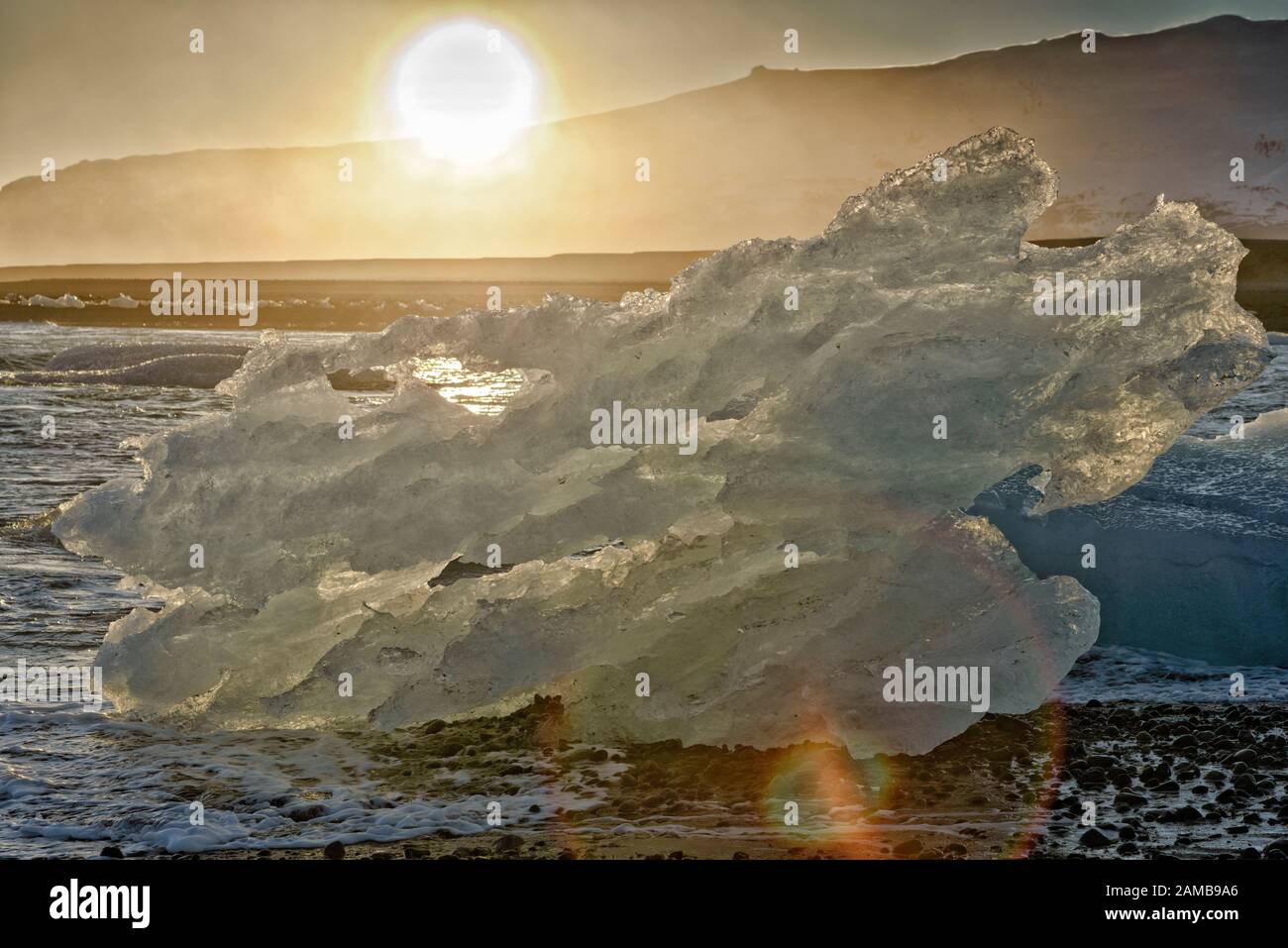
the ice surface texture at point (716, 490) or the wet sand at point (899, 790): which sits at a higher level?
the ice surface texture at point (716, 490)

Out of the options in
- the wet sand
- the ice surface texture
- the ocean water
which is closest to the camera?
the wet sand

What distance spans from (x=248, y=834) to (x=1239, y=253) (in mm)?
7347

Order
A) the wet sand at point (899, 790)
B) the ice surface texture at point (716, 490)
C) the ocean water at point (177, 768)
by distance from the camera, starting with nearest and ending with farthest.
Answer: the wet sand at point (899, 790)
the ocean water at point (177, 768)
the ice surface texture at point (716, 490)

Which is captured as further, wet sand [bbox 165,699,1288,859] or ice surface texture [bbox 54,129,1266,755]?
ice surface texture [bbox 54,129,1266,755]

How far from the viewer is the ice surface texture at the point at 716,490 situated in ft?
28.2

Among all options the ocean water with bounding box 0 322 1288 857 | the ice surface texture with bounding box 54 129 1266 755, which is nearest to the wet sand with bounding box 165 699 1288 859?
the ocean water with bounding box 0 322 1288 857

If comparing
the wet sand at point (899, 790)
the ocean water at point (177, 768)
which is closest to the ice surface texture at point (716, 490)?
the wet sand at point (899, 790)

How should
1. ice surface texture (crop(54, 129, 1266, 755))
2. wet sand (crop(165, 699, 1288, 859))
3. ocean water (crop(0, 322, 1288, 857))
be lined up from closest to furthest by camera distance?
wet sand (crop(165, 699, 1288, 859)) < ocean water (crop(0, 322, 1288, 857)) < ice surface texture (crop(54, 129, 1266, 755))

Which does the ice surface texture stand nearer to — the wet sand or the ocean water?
the wet sand

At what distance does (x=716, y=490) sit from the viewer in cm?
886

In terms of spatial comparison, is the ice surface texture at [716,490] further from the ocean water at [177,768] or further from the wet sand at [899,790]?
the ocean water at [177,768]

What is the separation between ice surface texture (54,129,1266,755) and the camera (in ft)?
28.2

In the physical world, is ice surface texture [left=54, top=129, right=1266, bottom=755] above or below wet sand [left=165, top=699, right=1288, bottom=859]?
above

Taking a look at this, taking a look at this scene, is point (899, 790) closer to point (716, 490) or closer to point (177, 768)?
point (716, 490)
